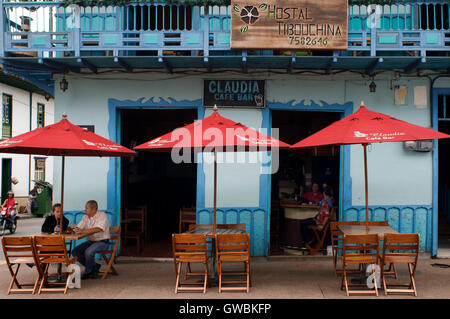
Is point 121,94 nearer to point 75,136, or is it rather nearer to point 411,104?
point 75,136

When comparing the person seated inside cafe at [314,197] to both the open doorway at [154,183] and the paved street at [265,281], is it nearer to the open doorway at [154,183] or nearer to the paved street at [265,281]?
the paved street at [265,281]

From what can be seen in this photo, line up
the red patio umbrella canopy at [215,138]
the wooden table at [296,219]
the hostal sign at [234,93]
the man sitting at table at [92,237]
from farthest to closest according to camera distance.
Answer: the wooden table at [296,219] → the hostal sign at [234,93] → the man sitting at table at [92,237] → the red patio umbrella canopy at [215,138]

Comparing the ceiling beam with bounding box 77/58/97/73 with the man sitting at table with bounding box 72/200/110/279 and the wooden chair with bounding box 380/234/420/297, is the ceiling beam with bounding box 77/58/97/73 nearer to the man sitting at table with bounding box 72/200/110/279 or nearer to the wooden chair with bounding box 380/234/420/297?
the man sitting at table with bounding box 72/200/110/279

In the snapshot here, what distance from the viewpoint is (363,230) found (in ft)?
22.7

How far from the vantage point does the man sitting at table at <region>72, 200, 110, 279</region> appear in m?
7.16

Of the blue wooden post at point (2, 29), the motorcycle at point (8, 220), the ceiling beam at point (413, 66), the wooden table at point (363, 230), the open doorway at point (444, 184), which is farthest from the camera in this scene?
the motorcycle at point (8, 220)

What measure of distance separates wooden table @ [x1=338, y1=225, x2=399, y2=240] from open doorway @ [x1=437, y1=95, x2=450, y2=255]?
347 centimetres

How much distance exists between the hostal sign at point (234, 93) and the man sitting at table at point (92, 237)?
325 cm

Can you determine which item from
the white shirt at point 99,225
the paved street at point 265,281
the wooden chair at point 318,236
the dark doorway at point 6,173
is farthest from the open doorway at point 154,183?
the dark doorway at point 6,173

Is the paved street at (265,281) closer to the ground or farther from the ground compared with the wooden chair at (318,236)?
closer to the ground

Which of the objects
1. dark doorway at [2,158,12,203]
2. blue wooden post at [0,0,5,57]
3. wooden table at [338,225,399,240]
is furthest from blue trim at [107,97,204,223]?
dark doorway at [2,158,12,203]

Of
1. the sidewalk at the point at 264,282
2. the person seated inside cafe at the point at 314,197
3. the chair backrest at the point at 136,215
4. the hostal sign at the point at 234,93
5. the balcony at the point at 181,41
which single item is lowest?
the sidewalk at the point at 264,282

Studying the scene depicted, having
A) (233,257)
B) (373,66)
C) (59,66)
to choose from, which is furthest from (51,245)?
(373,66)

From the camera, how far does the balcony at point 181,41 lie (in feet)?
27.2
